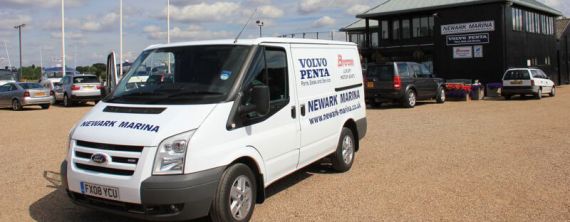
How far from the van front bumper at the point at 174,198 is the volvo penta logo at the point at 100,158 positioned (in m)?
0.38

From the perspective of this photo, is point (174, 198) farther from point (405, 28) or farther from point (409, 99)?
point (405, 28)

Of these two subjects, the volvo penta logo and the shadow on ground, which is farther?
the shadow on ground

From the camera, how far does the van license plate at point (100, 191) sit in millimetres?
4636

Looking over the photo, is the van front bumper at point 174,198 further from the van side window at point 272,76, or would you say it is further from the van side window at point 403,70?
the van side window at point 403,70

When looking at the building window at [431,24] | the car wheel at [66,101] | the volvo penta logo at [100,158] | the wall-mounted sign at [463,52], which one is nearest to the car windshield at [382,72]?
the car wheel at [66,101]

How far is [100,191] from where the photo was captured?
4738mm

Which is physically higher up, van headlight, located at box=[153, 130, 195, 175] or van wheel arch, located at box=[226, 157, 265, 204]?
van headlight, located at box=[153, 130, 195, 175]

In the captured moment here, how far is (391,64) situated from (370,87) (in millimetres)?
1195

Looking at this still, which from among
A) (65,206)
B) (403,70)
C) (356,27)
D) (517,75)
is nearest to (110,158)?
(65,206)

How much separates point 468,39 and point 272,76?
2943 cm

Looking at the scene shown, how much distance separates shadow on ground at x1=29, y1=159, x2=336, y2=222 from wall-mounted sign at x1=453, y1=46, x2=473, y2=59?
27493 mm

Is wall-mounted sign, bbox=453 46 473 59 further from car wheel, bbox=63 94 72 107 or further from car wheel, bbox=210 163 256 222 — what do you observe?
car wheel, bbox=210 163 256 222

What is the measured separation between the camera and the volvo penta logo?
4.68 metres

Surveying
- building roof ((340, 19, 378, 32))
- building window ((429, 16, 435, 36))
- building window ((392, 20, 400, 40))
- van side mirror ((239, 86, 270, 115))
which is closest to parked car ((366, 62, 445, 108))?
van side mirror ((239, 86, 270, 115))
